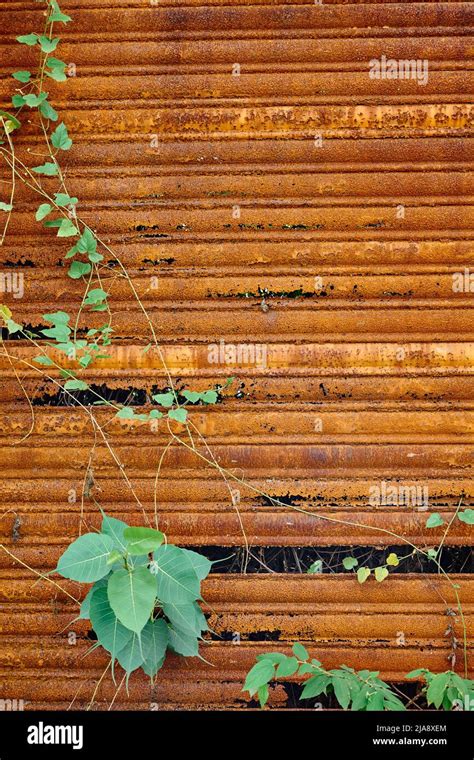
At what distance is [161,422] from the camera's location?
2066 mm

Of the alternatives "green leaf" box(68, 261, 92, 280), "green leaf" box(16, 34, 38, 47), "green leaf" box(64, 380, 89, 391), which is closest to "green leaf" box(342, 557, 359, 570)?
"green leaf" box(64, 380, 89, 391)

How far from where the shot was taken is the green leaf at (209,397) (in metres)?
2.03

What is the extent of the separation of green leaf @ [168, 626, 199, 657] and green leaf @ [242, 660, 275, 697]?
0.21m

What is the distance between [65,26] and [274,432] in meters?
1.71

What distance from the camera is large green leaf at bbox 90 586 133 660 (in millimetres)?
1713

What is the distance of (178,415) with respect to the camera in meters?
1.98

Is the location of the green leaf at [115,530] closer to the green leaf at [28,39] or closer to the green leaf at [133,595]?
the green leaf at [133,595]

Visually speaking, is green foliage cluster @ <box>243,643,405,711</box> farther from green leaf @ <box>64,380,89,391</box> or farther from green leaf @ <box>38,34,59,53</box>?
green leaf @ <box>38,34,59,53</box>

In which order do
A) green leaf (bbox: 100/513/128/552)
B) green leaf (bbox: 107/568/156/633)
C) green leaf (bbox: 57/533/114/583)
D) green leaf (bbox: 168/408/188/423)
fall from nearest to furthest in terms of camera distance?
green leaf (bbox: 107/568/156/633)
green leaf (bbox: 57/533/114/583)
green leaf (bbox: 100/513/128/552)
green leaf (bbox: 168/408/188/423)

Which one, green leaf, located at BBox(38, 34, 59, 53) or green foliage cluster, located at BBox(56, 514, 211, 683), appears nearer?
green foliage cluster, located at BBox(56, 514, 211, 683)

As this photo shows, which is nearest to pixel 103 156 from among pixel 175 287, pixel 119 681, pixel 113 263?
pixel 113 263

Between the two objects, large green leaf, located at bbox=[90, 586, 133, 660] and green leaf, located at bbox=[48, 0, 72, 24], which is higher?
green leaf, located at bbox=[48, 0, 72, 24]

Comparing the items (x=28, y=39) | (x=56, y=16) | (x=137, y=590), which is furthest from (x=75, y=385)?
(x=56, y=16)

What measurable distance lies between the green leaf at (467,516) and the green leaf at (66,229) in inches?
67.7
